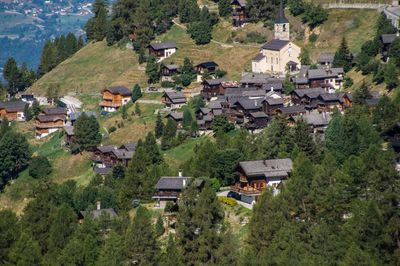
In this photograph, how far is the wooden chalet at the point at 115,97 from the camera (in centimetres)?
9494

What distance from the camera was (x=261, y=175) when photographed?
62719 mm

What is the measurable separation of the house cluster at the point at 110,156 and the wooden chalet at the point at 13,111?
699 inches

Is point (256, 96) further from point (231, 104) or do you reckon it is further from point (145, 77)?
point (145, 77)

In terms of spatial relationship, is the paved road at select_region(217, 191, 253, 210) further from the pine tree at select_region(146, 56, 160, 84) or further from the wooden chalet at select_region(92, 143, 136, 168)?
the pine tree at select_region(146, 56, 160, 84)

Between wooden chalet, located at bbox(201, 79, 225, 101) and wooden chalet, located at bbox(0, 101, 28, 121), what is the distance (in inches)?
891

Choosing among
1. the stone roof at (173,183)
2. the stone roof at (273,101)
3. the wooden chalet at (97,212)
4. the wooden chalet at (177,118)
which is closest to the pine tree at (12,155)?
the wooden chalet at (177,118)

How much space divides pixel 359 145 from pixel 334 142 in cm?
186

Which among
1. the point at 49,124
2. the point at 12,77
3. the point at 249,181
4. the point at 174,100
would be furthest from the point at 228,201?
the point at 12,77

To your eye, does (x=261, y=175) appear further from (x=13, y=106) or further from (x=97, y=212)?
(x=13, y=106)

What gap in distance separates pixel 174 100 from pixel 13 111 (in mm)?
20790

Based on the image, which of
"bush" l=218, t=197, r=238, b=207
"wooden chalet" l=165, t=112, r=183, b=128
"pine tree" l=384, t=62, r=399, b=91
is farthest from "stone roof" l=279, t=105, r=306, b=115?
"bush" l=218, t=197, r=238, b=207

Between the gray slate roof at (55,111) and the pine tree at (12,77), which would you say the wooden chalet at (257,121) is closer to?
the gray slate roof at (55,111)

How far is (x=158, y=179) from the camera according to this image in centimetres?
6656

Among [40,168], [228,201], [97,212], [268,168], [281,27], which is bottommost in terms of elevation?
[40,168]
